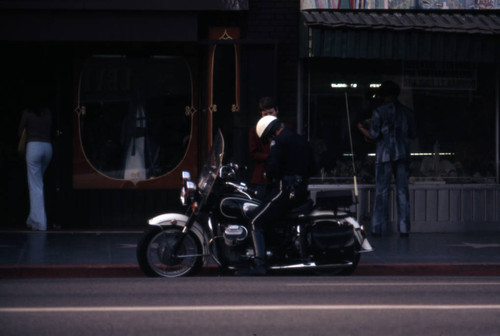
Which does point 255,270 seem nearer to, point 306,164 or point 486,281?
point 306,164

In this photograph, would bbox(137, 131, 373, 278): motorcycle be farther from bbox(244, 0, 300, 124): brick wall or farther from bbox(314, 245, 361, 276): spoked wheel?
bbox(244, 0, 300, 124): brick wall

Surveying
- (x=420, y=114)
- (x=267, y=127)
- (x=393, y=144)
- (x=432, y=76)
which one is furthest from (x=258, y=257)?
(x=432, y=76)

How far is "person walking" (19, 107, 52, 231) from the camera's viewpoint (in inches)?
534

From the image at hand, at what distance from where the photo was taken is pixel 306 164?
10.1 m

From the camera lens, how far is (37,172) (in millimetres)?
13625

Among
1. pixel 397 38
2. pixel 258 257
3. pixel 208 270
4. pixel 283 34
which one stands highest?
pixel 283 34

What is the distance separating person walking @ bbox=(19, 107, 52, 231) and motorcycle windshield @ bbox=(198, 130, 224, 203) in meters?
4.27

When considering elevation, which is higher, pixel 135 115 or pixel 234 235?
pixel 135 115

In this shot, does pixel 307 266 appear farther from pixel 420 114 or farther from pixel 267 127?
pixel 420 114

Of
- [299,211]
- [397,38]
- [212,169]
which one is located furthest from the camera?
[397,38]

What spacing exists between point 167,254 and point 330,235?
168 centimetres

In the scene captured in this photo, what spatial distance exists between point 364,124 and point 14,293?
22.6ft

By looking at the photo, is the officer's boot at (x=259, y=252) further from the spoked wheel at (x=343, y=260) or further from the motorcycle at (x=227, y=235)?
the spoked wheel at (x=343, y=260)

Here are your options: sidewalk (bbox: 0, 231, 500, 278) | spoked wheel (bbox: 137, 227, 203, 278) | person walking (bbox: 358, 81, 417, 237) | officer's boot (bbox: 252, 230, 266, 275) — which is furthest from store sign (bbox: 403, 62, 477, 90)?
spoked wheel (bbox: 137, 227, 203, 278)
